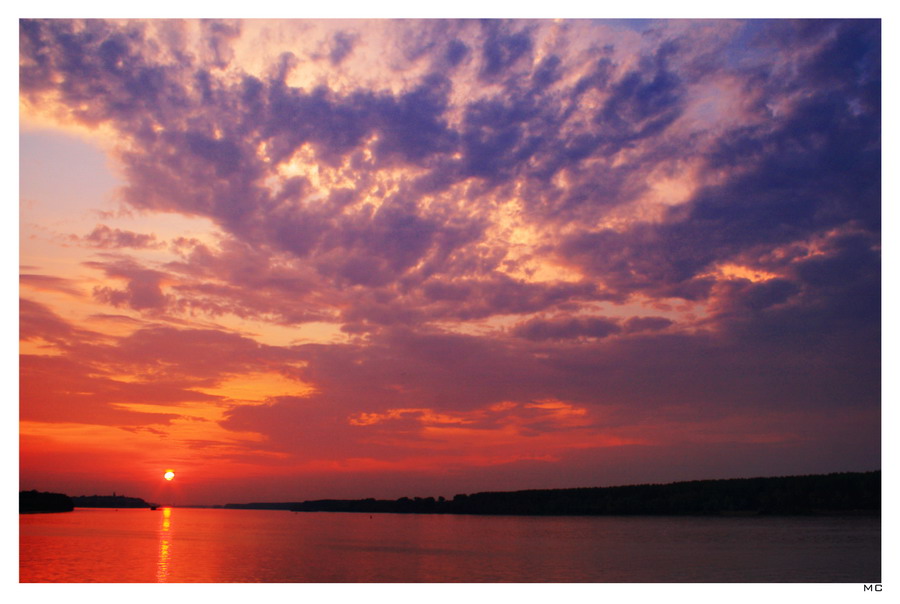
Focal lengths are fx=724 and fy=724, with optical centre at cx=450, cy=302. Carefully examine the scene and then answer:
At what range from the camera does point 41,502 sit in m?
173

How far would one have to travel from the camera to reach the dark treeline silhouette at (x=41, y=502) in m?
160

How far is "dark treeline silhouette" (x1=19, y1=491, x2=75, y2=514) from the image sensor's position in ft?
525

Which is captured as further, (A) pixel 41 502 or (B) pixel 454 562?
(A) pixel 41 502

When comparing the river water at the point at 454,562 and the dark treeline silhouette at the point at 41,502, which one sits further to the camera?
the dark treeline silhouette at the point at 41,502

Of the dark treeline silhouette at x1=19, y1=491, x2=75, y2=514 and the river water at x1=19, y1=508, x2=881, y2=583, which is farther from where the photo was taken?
the dark treeline silhouette at x1=19, y1=491, x2=75, y2=514
